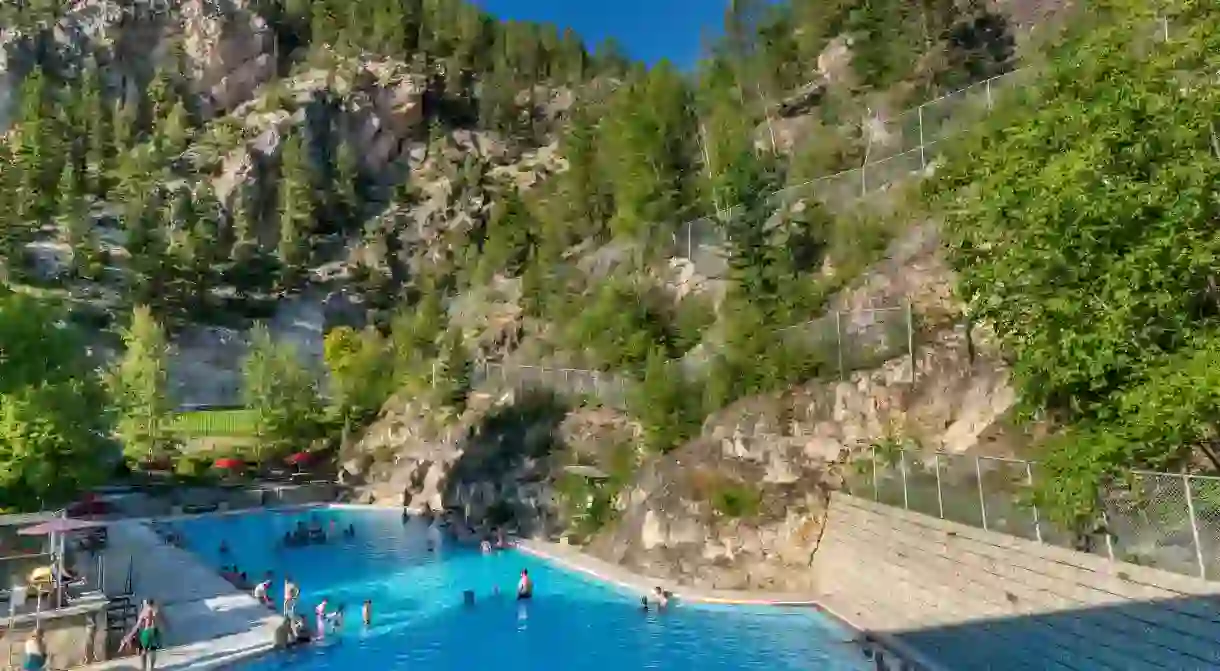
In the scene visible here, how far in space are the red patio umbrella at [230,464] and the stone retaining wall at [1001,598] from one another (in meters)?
40.6

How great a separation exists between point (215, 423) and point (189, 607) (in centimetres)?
4493

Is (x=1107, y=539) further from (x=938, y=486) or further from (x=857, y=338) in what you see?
(x=857, y=338)

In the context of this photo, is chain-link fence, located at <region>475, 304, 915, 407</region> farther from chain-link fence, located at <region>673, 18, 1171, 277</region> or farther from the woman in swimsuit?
the woman in swimsuit

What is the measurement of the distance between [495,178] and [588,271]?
4756 cm

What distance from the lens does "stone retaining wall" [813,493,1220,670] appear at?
10727mm

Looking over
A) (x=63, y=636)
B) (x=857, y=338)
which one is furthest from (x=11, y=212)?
(x=857, y=338)

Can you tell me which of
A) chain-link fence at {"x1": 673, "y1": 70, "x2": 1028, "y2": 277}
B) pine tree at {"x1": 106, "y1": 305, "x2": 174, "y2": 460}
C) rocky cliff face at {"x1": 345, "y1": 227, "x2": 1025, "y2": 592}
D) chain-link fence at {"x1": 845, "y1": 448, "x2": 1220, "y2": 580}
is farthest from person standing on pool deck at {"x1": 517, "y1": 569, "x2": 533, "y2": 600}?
pine tree at {"x1": 106, "y1": 305, "x2": 174, "y2": 460}

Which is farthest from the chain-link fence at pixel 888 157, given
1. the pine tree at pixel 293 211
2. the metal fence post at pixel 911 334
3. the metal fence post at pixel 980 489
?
the pine tree at pixel 293 211

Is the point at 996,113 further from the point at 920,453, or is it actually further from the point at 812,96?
the point at 812,96

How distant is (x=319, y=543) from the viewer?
35375 millimetres

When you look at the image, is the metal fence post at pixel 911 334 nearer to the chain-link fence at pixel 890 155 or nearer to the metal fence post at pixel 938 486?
the metal fence post at pixel 938 486

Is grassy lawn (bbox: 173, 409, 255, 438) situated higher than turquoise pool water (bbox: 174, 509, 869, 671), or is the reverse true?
grassy lawn (bbox: 173, 409, 255, 438)

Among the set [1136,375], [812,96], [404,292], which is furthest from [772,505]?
[404,292]

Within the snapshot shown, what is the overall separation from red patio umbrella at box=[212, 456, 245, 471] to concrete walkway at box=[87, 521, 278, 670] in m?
19.1
